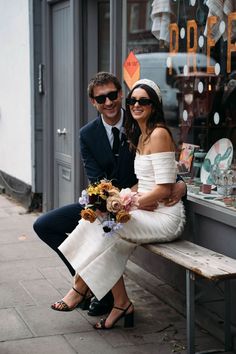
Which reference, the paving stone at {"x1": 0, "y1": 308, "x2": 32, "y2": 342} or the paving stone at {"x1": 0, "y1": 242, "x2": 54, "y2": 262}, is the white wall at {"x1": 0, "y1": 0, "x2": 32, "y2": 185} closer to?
the paving stone at {"x1": 0, "y1": 242, "x2": 54, "y2": 262}

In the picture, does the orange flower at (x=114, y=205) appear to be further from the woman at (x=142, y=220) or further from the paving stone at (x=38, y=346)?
the paving stone at (x=38, y=346)

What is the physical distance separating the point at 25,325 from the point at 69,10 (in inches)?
149

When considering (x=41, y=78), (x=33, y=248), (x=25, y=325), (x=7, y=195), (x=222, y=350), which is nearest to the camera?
(x=222, y=350)

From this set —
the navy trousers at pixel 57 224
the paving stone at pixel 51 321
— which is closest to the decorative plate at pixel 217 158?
the navy trousers at pixel 57 224

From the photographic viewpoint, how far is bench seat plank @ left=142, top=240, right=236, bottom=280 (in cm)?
388

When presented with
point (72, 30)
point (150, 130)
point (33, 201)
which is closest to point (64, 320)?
point (150, 130)

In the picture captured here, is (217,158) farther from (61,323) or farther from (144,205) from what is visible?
(61,323)

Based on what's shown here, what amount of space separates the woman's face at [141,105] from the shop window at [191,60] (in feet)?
2.52

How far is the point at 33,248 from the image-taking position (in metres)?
7.10

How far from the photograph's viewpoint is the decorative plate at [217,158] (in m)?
5.14

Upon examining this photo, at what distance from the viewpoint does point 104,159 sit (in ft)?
16.4

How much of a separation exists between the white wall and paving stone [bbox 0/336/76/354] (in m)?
4.42

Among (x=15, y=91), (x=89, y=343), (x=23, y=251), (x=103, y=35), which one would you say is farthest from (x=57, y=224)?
(x=15, y=91)

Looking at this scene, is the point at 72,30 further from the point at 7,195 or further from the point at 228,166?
the point at 7,195
